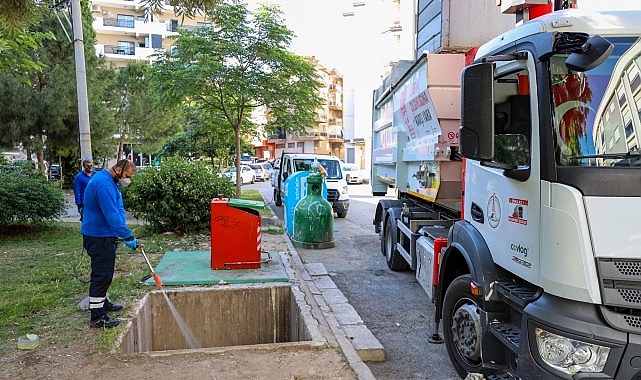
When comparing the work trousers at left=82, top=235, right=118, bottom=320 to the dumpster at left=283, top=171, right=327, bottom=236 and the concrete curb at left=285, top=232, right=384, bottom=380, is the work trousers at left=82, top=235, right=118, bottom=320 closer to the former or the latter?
the concrete curb at left=285, top=232, right=384, bottom=380

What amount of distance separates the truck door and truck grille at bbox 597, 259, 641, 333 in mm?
378

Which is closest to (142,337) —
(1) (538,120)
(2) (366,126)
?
(1) (538,120)

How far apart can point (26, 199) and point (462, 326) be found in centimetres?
968

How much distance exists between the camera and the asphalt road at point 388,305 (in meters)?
4.48

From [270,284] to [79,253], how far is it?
4.44 metres

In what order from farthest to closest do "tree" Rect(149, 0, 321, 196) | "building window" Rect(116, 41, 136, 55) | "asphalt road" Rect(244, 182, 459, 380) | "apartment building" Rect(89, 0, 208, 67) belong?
"building window" Rect(116, 41, 136, 55) → "apartment building" Rect(89, 0, 208, 67) → "tree" Rect(149, 0, 321, 196) → "asphalt road" Rect(244, 182, 459, 380)

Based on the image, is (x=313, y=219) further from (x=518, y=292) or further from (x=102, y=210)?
(x=518, y=292)

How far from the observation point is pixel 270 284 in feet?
19.8

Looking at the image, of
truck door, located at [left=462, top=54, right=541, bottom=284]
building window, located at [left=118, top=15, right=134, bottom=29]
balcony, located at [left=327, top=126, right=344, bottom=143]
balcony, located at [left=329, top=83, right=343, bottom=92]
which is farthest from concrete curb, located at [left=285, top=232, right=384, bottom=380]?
balcony, located at [left=329, top=83, right=343, bottom=92]

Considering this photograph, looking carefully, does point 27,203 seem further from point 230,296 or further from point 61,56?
point 61,56

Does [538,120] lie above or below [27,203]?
above

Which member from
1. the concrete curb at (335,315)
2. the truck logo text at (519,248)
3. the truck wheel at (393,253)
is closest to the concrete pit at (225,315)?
the concrete curb at (335,315)

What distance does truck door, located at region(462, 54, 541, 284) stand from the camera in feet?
9.52

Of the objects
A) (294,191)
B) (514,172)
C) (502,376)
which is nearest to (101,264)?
(502,376)
